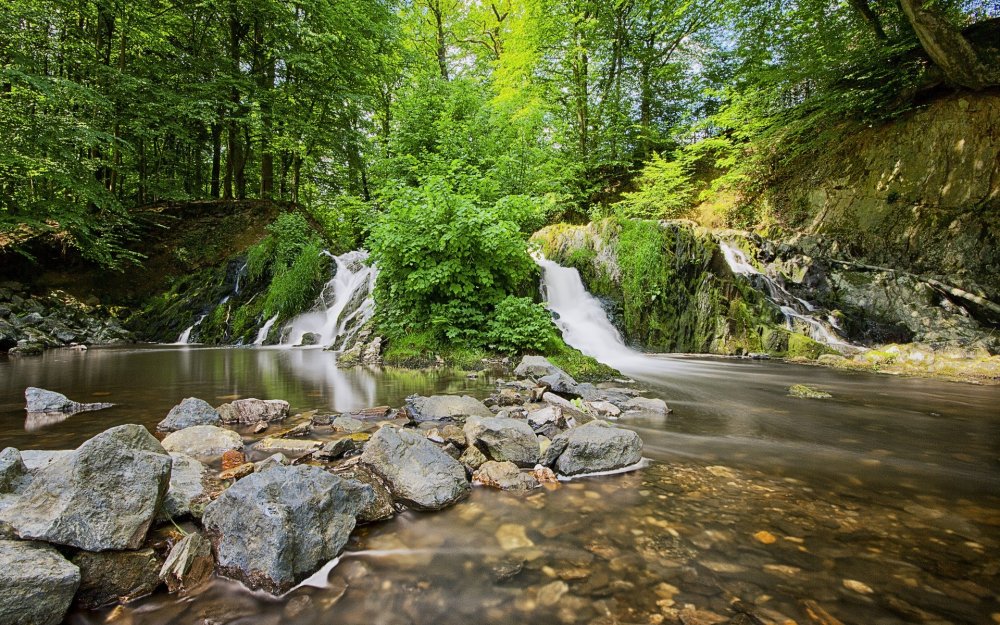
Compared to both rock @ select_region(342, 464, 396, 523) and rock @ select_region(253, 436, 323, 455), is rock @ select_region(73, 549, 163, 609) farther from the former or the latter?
rock @ select_region(253, 436, 323, 455)

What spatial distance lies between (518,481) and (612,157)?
19.6 m

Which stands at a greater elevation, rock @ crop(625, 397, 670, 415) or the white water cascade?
the white water cascade

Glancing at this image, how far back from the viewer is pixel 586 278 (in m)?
11.8

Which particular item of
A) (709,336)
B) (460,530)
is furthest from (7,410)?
(709,336)

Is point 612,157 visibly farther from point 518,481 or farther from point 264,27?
point 518,481

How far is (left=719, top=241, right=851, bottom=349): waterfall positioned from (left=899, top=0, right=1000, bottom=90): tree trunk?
5.97 meters

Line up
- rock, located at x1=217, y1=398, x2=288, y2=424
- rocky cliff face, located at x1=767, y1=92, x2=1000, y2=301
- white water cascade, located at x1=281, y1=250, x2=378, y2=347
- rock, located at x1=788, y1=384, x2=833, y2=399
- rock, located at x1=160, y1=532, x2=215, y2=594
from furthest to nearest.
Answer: white water cascade, located at x1=281, y1=250, x2=378, y2=347 < rocky cliff face, located at x1=767, y1=92, x2=1000, y2=301 < rock, located at x1=788, y1=384, x2=833, y2=399 < rock, located at x1=217, y1=398, x2=288, y2=424 < rock, located at x1=160, y1=532, x2=215, y2=594

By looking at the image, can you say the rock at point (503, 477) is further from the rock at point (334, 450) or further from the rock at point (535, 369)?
Answer: the rock at point (535, 369)

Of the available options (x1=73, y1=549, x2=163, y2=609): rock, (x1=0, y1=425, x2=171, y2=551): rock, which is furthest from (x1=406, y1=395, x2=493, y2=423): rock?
(x1=73, y1=549, x2=163, y2=609): rock

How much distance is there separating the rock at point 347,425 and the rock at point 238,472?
1006 millimetres

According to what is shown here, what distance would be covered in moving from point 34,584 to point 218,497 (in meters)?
0.62

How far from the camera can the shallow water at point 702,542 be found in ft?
5.44

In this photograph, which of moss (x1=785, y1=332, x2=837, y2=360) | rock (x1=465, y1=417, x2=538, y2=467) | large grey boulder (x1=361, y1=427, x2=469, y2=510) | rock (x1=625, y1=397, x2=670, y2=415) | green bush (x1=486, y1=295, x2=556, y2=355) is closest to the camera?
large grey boulder (x1=361, y1=427, x2=469, y2=510)

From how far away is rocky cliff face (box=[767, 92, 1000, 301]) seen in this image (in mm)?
10344
